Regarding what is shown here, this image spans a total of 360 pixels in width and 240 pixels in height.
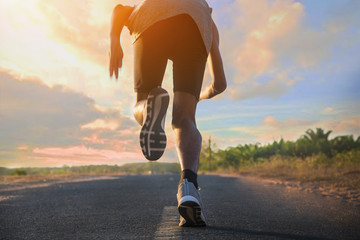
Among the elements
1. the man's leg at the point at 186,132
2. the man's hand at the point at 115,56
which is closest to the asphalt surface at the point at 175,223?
the man's leg at the point at 186,132

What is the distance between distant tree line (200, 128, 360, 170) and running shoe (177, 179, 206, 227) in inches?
539

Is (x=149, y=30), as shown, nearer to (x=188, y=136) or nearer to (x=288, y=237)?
(x=188, y=136)

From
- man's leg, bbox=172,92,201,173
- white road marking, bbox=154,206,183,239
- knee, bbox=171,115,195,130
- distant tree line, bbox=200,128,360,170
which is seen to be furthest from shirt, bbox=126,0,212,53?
distant tree line, bbox=200,128,360,170

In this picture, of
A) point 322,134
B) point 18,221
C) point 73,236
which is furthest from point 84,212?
point 322,134

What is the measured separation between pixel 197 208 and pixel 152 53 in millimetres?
1027

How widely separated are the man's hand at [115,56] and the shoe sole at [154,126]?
0.53m

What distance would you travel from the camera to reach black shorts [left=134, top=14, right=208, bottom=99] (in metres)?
2.04

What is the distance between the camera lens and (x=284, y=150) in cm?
2589

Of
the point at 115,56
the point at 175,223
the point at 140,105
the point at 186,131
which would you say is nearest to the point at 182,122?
the point at 186,131

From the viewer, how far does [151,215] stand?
233cm

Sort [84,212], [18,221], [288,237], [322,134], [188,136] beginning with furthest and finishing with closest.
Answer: [322,134], [84,212], [18,221], [188,136], [288,237]

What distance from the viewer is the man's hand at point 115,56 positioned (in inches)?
92.0

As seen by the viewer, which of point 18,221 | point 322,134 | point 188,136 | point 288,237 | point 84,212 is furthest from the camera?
point 322,134

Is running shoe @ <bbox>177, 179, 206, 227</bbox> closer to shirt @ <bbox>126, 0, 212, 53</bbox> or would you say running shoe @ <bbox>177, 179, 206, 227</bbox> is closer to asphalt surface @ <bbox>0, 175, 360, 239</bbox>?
asphalt surface @ <bbox>0, 175, 360, 239</bbox>
